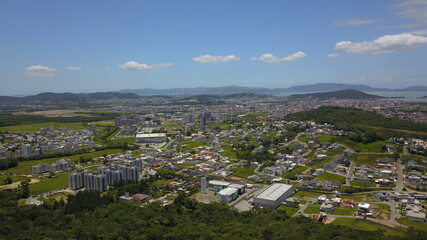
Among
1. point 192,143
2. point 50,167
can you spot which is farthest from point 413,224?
point 50,167

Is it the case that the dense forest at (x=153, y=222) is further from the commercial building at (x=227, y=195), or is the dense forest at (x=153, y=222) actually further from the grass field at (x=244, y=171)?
the grass field at (x=244, y=171)

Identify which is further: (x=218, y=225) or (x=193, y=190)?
(x=193, y=190)

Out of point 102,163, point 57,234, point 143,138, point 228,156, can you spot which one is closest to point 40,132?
point 143,138

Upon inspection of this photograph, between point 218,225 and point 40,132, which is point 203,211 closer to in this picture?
point 218,225

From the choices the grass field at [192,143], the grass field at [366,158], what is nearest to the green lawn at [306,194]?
the grass field at [366,158]

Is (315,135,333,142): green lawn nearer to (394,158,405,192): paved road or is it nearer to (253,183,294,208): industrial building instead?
(394,158,405,192): paved road
